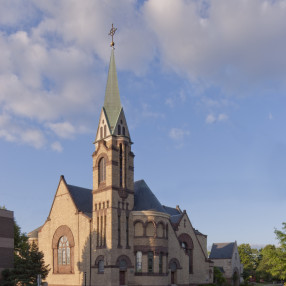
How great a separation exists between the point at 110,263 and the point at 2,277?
12.8m

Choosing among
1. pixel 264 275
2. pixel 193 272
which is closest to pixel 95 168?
pixel 193 272

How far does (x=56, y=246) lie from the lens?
59750 mm

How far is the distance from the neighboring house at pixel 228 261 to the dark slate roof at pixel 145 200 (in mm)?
34151

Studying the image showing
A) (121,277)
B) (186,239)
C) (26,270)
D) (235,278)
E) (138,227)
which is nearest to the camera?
(26,270)

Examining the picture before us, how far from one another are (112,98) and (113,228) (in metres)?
18.9

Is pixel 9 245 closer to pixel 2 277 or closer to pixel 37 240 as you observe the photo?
pixel 2 277

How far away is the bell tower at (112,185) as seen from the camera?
168ft

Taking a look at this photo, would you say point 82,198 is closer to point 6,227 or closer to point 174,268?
point 6,227

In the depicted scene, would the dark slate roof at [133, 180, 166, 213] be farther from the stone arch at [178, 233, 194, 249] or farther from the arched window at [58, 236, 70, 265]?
the arched window at [58, 236, 70, 265]

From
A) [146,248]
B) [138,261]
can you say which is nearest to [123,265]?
[138,261]

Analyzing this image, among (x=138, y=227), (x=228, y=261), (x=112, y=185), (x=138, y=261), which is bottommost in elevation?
(x=228, y=261)

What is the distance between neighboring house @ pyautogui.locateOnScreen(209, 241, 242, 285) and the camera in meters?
82.3

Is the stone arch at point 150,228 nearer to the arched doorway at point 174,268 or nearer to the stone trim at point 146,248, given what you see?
the stone trim at point 146,248

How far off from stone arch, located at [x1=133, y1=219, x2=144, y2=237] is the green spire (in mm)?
13222
